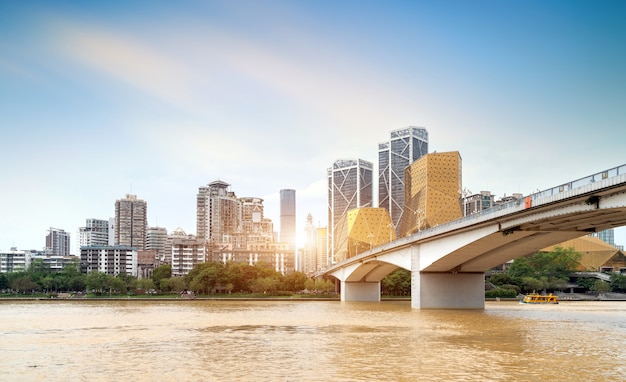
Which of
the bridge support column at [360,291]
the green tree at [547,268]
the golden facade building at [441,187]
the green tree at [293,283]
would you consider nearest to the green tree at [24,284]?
the green tree at [293,283]

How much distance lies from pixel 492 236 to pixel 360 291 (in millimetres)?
57457

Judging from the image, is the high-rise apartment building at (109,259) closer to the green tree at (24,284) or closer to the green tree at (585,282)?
the green tree at (24,284)

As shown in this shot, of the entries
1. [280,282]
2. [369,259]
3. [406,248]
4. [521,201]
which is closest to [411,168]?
[280,282]

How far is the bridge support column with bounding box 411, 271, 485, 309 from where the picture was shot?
66000mm

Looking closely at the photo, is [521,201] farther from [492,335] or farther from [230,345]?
[230,345]

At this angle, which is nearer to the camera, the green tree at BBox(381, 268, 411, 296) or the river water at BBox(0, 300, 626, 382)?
the river water at BBox(0, 300, 626, 382)

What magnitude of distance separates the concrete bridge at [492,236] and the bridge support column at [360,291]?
25.9m

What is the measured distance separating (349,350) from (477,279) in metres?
42.9

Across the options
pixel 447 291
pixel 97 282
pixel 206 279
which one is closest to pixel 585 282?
pixel 206 279

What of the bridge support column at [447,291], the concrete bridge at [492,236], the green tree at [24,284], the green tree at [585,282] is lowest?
the green tree at [585,282]

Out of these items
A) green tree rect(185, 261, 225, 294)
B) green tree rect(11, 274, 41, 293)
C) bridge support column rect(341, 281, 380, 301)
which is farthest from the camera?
green tree rect(11, 274, 41, 293)

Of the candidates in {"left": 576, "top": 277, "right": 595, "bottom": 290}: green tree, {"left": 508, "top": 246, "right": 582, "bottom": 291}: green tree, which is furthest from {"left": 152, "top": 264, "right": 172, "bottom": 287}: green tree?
{"left": 576, "top": 277, "right": 595, "bottom": 290}: green tree

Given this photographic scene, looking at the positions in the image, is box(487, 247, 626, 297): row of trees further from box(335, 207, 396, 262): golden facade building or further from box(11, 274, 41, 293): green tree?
box(11, 274, 41, 293): green tree

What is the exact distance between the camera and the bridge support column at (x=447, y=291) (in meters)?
66.0
